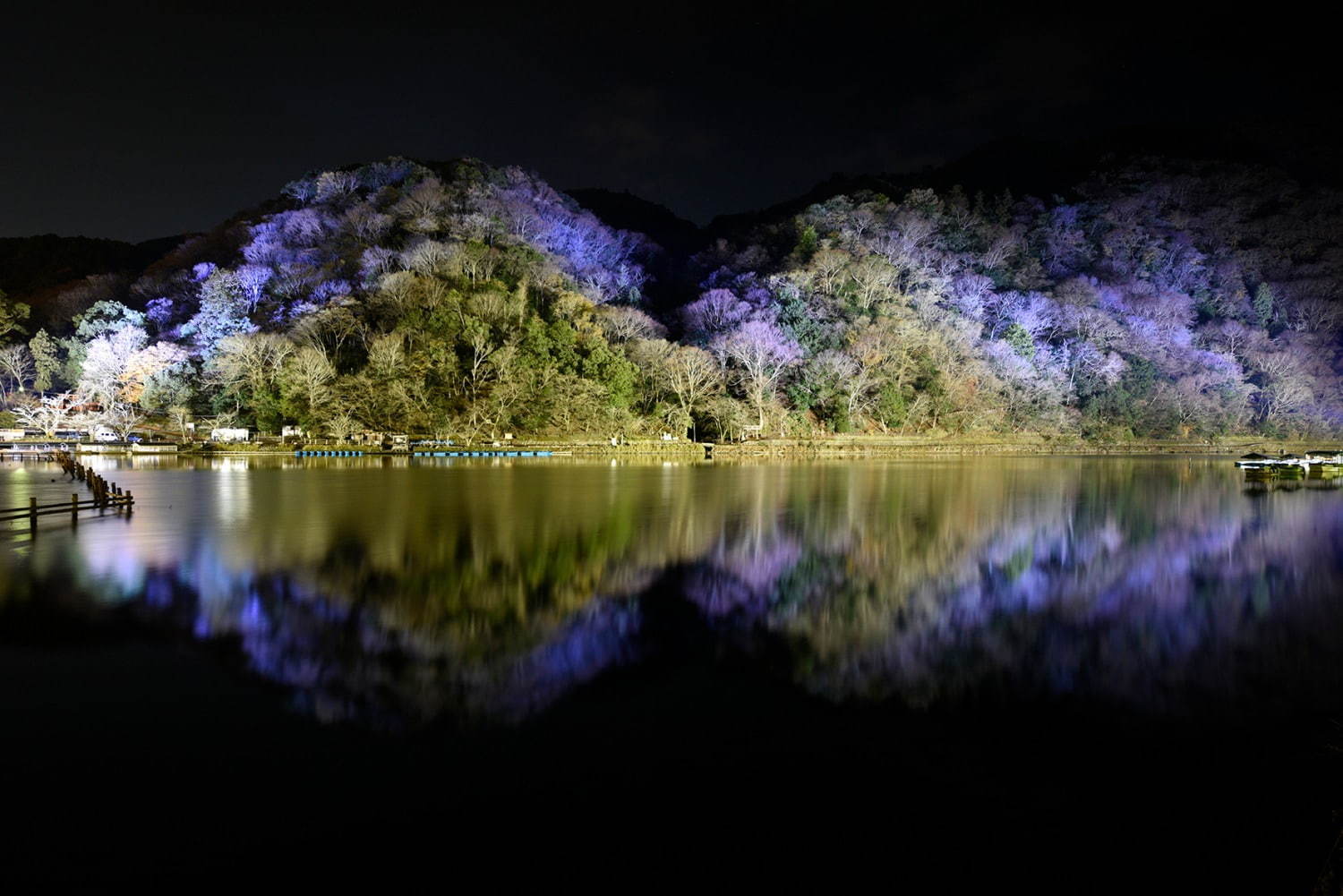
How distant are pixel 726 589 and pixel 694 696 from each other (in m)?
3.95

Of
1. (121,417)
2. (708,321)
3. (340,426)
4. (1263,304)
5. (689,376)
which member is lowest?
(340,426)

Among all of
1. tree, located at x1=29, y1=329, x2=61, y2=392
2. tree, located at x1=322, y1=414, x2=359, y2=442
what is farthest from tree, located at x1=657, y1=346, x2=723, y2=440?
tree, located at x1=29, y1=329, x2=61, y2=392

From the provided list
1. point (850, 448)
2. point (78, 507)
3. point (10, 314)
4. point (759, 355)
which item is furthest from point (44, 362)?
point (850, 448)

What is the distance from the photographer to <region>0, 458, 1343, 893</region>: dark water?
421 cm

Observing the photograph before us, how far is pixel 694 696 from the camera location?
627cm

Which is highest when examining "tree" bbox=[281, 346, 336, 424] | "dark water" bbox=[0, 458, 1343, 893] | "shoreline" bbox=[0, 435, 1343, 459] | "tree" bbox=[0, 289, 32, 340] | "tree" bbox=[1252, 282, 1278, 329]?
"tree" bbox=[1252, 282, 1278, 329]

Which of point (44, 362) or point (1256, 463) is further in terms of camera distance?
point (44, 362)

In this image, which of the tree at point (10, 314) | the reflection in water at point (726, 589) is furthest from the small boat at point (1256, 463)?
the tree at point (10, 314)

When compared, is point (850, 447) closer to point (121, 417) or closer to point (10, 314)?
point (121, 417)

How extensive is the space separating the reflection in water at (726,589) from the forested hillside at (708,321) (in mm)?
24112

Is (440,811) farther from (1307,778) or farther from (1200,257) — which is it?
(1200,257)

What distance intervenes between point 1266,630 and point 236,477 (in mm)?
29284

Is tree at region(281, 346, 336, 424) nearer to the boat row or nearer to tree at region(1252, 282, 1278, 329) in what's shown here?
the boat row

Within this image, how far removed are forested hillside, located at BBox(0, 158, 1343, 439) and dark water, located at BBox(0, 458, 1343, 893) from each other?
30618 millimetres
